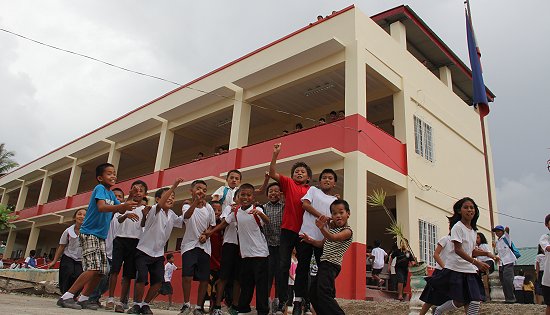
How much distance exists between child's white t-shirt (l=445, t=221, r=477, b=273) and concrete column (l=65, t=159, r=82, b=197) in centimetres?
2013

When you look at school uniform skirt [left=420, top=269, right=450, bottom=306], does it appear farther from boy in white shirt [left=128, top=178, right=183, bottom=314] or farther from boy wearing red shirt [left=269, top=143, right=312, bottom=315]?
boy in white shirt [left=128, top=178, right=183, bottom=314]

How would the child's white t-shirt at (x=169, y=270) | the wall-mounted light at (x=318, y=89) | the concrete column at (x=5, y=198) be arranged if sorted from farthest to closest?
the concrete column at (x=5, y=198) → the wall-mounted light at (x=318, y=89) → the child's white t-shirt at (x=169, y=270)

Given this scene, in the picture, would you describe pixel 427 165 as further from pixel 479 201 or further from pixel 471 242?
pixel 471 242

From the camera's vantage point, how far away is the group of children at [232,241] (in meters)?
4.73

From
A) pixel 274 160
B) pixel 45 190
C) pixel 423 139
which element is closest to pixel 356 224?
pixel 423 139

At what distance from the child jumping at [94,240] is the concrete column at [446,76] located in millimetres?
13143

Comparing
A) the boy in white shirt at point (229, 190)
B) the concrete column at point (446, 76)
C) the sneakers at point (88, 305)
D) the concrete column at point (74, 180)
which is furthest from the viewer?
the concrete column at point (74, 180)

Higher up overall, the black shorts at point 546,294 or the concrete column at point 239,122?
the concrete column at point 239,122

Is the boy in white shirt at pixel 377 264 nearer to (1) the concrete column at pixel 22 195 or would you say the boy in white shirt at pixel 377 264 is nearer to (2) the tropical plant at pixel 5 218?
(2) the tropical plant at pixel 5 218

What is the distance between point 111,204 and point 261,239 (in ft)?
5.65

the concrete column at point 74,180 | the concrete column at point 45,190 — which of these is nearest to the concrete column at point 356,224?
the concrete column at point 74,180

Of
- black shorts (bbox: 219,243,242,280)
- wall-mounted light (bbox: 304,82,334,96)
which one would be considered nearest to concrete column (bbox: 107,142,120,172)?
wall-mounted light (bbox: 304,82,334,96)

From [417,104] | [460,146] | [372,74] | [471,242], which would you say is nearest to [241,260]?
[471,242]

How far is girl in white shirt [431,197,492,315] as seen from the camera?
14.8 feet
